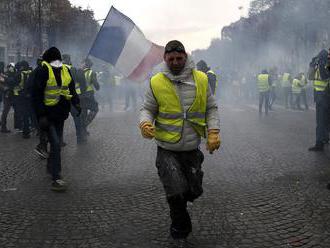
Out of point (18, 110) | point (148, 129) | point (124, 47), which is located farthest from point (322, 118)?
point (18, 110)

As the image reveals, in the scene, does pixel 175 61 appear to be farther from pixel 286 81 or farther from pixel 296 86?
pixel 286 81

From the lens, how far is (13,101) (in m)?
11.8

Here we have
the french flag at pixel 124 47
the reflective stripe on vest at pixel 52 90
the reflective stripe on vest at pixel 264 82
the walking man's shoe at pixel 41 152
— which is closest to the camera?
the reflective stripe on vest at pixel 52 90

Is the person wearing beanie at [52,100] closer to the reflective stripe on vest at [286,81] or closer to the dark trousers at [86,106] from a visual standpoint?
the dark trousers at [86,106]

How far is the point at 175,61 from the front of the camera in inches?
159

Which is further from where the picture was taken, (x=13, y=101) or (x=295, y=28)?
(x=295, y=28)

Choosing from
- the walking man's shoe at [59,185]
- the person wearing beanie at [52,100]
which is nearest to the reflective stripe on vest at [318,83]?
the person wearing beanie at [52,100]

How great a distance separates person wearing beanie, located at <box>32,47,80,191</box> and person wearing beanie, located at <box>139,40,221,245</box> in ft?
7.61

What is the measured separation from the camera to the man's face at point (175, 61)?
4043 mm

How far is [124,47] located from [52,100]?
11.8 ft

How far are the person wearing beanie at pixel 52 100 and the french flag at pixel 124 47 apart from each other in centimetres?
305

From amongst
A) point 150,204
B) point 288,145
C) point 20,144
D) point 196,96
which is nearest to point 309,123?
point 288,145

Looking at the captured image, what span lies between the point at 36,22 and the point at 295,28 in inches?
654

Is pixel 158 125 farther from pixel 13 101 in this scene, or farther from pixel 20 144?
pixel 13 101
